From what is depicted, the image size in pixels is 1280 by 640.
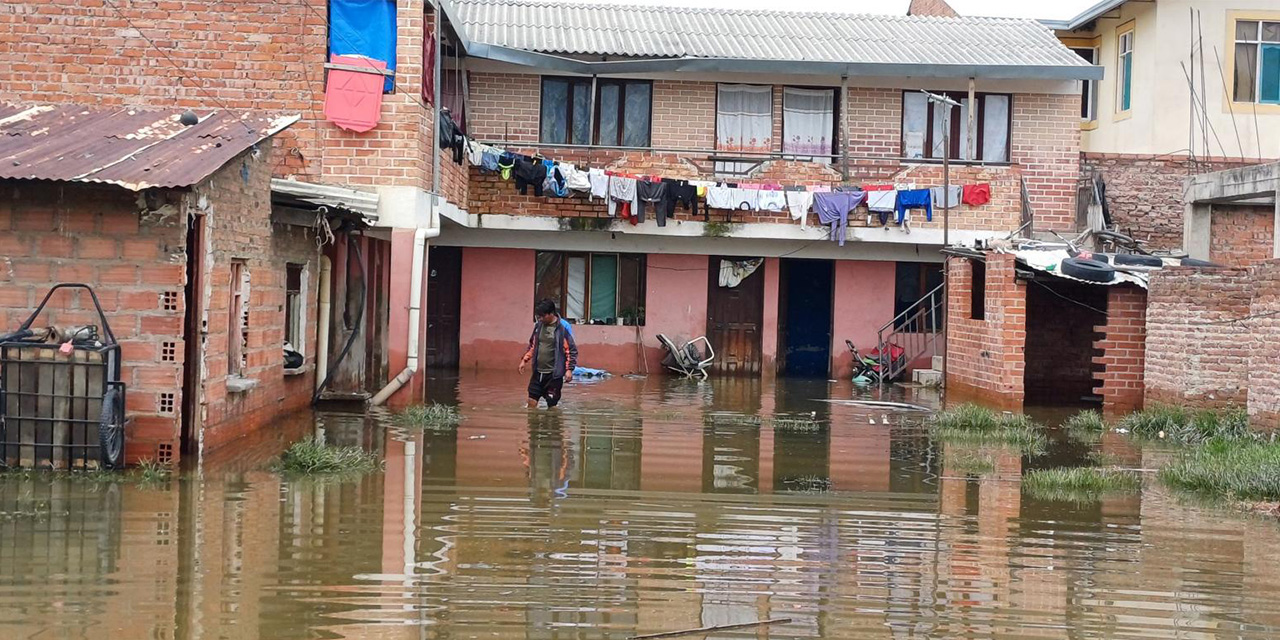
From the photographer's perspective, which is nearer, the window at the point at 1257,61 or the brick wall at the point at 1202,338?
the brick wall at the point at 1202,338

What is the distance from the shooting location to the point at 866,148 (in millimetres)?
24516

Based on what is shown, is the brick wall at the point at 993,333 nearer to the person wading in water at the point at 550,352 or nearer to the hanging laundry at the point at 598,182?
the hanging laundry at the point at 598,182

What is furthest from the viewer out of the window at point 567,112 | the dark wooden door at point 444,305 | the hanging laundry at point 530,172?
the dark wooden door at point 444,305

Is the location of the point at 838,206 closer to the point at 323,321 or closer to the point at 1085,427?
the point at 1085,427

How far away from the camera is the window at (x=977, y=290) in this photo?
2116 cm

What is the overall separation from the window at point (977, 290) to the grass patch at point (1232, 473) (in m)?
8.49

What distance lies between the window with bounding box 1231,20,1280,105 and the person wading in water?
16.6 metres

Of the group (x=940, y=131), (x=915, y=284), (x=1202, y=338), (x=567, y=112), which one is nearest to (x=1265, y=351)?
(x=1202, y=338)

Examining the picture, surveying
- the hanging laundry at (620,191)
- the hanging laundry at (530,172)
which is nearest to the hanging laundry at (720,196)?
the hanging laundry at (620,191)

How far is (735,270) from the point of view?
2581 centimetres

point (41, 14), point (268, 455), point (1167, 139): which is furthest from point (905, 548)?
point (1167, 139)

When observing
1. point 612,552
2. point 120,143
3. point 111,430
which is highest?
point 120,143

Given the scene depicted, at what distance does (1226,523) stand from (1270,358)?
453 cm

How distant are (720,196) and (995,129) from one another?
5.33 meters
